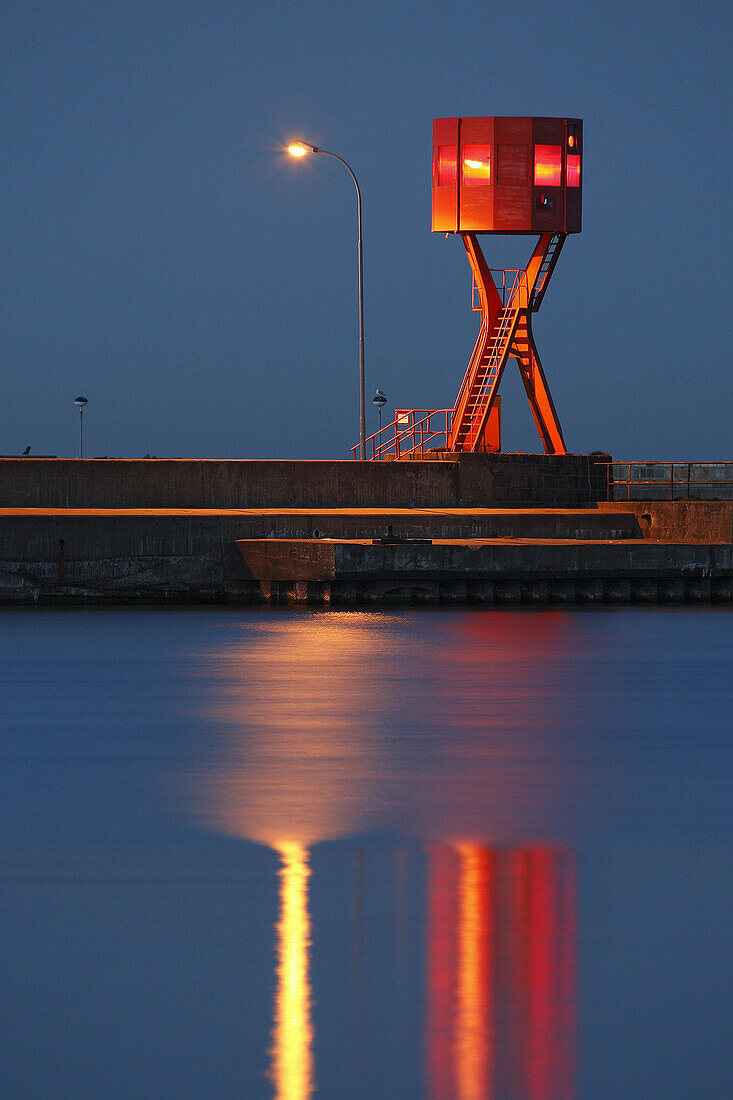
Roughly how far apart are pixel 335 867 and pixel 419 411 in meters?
31.9

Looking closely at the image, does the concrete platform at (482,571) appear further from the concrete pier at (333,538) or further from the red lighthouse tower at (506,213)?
the red lighthouse tower at (506,213)

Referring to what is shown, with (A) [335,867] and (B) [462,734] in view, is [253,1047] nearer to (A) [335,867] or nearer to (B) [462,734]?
(A) [335,867]

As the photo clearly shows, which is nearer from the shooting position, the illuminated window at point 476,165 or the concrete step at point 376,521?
the concrete step at point 376,521

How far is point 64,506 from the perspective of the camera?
105ft

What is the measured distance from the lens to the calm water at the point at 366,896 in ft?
18.2

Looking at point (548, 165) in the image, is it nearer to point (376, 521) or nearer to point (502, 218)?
point (502, 218)

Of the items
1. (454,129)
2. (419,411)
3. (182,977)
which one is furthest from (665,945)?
(454,129)

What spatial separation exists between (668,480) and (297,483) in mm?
9918

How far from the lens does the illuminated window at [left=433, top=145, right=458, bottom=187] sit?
40650 mm

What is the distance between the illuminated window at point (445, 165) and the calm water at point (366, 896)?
2547 centimetres

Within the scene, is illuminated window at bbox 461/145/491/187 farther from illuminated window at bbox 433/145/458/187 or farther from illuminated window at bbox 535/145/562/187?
illuminated window at bbox 535/145/562/187

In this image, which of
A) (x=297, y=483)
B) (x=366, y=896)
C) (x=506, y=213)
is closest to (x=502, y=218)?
(x=506, y=213)

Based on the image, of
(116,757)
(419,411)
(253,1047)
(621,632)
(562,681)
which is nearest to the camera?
(253,1047)

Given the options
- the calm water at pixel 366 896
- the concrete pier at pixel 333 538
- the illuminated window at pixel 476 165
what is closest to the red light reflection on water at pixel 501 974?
the calm water at pixel 366 896
